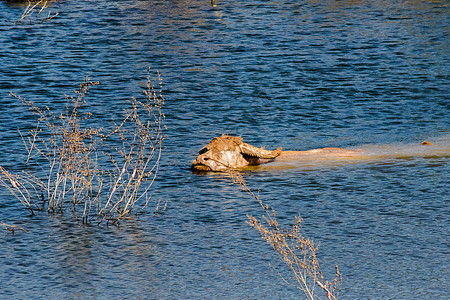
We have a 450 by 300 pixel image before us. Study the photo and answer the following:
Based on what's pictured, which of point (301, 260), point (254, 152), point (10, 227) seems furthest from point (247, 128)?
point (301, 260)

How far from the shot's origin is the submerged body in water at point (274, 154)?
14.0 m

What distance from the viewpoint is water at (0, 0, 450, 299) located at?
30.4ft

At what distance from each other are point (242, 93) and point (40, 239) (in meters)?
11.0

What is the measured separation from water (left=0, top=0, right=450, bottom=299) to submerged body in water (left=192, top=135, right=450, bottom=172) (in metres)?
0.34

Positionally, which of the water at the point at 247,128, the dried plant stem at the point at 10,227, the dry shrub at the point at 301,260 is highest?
the dry shrub at the point at 301,260

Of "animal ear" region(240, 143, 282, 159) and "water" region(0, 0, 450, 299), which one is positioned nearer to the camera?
→ "water" region(0, 0, 450, 299)

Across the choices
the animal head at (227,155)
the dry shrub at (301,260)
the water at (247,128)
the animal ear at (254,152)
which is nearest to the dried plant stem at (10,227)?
the water at (247,128)

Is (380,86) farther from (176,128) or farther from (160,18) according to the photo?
(160,18)

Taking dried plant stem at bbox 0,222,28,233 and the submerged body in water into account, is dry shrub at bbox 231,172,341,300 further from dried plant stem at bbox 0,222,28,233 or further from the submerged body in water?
the submerged body in water

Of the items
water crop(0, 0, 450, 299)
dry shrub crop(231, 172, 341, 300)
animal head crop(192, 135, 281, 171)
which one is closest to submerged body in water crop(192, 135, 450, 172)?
animal head crop(192, 135, 281, 171)

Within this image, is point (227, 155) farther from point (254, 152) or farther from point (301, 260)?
point (301, 260)

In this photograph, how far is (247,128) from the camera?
688 inches

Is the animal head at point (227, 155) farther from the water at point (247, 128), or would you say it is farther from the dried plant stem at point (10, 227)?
the dried plant stem at point (10, 227)

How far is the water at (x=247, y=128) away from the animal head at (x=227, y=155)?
340 millimetres
